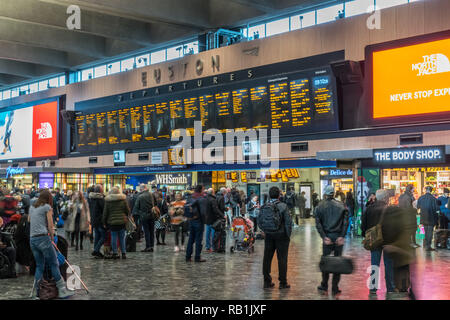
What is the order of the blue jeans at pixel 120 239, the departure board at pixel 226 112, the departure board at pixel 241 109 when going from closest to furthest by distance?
the blue jeans at pixel 120 239, the departure board at pixel 226 112, the departure board at pixel 241 109

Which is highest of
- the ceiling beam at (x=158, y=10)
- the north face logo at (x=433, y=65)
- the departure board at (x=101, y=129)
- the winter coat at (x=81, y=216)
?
the ceiling beam at (x=158, y=10)

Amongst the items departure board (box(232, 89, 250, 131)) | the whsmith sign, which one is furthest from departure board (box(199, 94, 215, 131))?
the whsmith sign

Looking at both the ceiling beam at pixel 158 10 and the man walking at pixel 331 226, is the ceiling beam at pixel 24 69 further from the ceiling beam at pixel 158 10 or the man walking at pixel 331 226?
the man walking at pixel 331 226

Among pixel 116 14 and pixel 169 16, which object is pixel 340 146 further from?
pixel 116 14

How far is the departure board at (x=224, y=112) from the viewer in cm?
2023

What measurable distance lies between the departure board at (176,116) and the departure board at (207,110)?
1195 mm

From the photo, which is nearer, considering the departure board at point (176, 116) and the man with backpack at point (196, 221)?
the man with backpack at point (196, 221)

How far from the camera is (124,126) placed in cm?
2480

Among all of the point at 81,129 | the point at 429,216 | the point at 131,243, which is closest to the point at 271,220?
the point at 131,243

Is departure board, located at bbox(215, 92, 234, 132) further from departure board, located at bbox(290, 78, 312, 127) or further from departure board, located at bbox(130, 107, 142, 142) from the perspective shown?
departure board, located at bbox(130, 107, 142, 142)

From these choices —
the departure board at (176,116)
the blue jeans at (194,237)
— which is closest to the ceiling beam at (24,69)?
the departure board at (176,116)

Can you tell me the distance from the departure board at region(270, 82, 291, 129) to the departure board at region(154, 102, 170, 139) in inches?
218

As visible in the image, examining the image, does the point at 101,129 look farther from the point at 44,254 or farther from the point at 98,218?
the point at 44,254

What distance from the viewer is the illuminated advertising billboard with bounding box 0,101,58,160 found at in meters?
30.0
